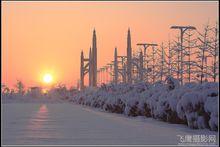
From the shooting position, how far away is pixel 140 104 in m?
21.5

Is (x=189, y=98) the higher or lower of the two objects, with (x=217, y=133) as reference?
higher

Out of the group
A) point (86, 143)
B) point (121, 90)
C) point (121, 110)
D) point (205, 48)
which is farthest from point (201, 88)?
point (205, 48)

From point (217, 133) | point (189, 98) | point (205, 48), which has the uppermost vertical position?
point (205, 48)

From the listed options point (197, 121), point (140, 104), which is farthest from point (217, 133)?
point (140, 104)

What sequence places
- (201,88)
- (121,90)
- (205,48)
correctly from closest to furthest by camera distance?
(201,88), (121,90), (205,48)

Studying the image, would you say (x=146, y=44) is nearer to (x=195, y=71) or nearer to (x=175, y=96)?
(x=195, y=71)

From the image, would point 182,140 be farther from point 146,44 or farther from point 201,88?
point 146,44

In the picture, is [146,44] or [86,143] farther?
[146,44]

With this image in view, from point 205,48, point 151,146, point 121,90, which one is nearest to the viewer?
point 151,146

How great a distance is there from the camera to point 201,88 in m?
15.6

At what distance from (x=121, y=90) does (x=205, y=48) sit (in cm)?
1387

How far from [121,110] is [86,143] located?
57.3 feet

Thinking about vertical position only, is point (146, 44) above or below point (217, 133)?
above

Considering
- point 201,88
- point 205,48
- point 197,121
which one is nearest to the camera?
point 197,121
